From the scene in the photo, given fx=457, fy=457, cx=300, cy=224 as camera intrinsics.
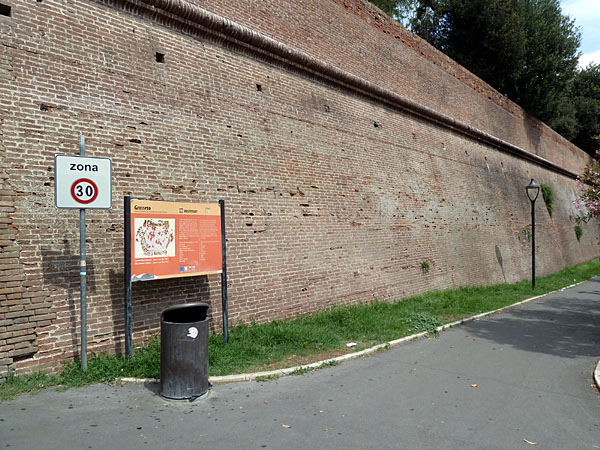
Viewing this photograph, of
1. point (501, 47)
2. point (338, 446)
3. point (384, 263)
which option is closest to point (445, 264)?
point (384, 263)

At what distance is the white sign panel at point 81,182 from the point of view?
545 centimetres

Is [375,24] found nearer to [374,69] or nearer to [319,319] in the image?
[374,69]

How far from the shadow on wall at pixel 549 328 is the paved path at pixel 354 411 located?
116 centimetres

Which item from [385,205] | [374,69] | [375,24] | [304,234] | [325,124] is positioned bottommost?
[304,234]

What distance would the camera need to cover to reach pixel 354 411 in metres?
5.08

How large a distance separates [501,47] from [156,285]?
2627 cm

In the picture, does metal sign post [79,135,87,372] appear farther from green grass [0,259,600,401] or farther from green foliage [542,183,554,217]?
green foliage [542,183,554,217]

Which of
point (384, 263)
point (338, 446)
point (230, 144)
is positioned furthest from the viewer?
point (384, 263)

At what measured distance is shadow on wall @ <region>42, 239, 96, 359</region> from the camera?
19.4ft

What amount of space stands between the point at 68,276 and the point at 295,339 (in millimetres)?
3530

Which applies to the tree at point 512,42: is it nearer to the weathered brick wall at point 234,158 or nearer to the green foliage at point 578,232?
the green foliage at point 578,232

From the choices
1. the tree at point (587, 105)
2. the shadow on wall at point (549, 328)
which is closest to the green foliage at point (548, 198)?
the shadow on wall at point (549, 328)

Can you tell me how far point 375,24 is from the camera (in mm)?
13953

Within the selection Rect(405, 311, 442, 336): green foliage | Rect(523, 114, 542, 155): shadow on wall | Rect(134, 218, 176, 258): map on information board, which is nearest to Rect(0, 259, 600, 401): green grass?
Rect(405, 311, 442, 336): green foliage
